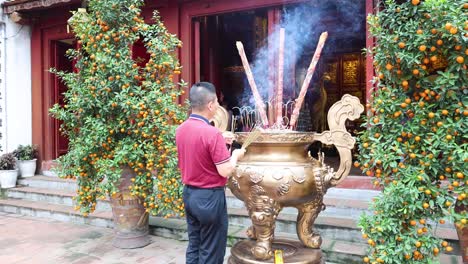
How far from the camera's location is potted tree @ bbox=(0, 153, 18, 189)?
688cm

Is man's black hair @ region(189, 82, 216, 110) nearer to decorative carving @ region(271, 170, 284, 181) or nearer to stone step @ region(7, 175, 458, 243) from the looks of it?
decorative carving @ region(271, 170, 284, 181)

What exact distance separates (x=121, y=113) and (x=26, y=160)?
4.44m

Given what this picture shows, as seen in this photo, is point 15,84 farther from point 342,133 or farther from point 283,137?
point 342,133

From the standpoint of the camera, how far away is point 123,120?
415 centimetres

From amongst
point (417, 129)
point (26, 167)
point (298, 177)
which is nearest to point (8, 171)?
point (26, 167)

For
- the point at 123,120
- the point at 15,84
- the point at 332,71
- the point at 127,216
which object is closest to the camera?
the point at 123,120

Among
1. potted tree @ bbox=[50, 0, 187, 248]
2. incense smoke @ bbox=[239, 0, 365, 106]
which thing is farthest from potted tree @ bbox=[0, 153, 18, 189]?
incense smoke @ bbox=[239, 0, 365, 106]

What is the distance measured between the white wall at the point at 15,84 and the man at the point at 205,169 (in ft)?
21.3

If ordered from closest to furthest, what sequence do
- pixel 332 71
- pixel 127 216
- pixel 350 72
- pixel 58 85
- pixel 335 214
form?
pixel 127 216
pixel 335 214
pixel 58 85
pixel 350 72
pixel 332 71

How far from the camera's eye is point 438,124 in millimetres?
2365

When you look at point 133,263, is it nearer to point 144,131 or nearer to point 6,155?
point 144,131

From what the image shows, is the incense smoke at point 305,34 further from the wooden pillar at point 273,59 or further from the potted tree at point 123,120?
the potted tree at point 123,120

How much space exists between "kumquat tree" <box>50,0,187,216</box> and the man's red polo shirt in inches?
53.8

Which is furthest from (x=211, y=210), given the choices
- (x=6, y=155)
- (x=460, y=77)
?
(x=6, y=155)
